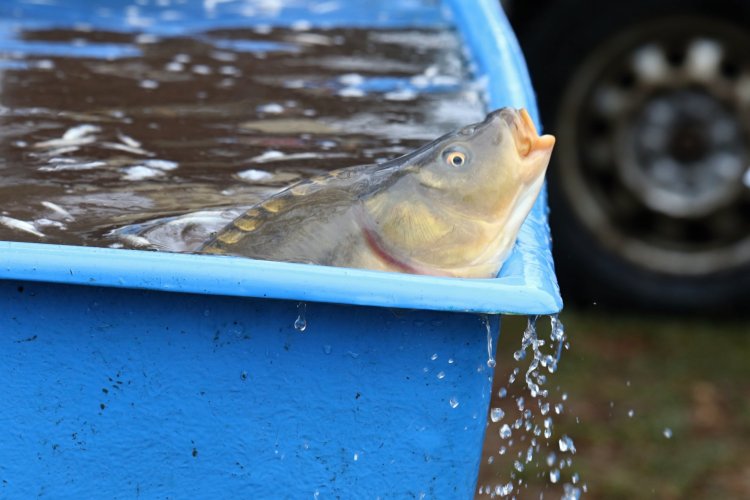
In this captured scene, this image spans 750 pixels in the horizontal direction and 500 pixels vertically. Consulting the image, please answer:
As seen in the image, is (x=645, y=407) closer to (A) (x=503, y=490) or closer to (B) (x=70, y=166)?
(A) (x=503, y=490)

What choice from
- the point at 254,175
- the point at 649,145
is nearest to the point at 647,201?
the point at 649,145

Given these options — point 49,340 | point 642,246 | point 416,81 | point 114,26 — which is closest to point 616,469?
point 642,246

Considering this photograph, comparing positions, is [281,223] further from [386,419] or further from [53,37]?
[53,37]

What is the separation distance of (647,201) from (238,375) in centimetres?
250

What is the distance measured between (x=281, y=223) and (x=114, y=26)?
194 centimetres

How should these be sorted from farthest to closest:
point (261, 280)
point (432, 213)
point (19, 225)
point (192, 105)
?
point (192, 105)
point (19, 225)
point (432, 213)
point (261, 280)

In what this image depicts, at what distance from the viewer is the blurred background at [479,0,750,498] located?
3539 mm

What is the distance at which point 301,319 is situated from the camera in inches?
54.2

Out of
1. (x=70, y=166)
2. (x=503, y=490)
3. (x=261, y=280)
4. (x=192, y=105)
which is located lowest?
(x=503, y=490)

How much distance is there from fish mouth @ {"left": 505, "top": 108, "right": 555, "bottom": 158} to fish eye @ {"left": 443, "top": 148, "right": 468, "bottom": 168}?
0.24 ft

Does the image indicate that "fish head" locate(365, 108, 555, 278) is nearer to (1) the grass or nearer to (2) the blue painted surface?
(2) the blue painted surface

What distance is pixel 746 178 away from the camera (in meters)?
3.54

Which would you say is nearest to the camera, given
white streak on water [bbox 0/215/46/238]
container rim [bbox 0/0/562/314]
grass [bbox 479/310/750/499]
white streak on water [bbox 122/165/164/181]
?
container rim [bbox 0/0/562/314]

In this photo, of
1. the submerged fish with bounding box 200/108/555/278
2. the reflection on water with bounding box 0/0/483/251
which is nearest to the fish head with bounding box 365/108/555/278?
the submerged fish with bounding box 200/108/555/278
